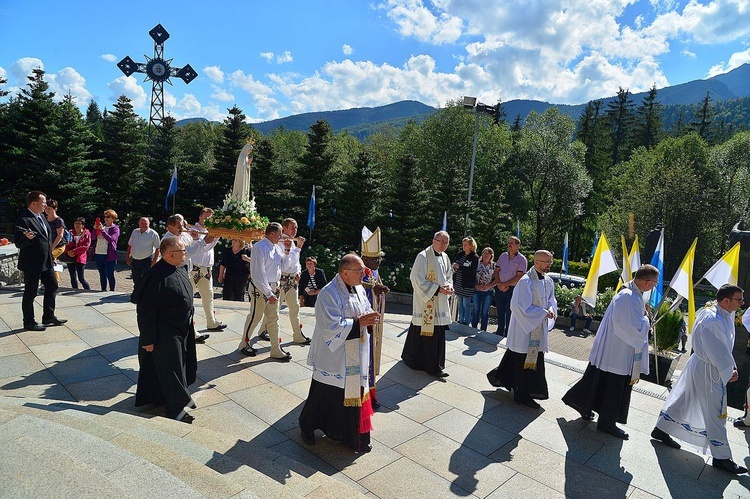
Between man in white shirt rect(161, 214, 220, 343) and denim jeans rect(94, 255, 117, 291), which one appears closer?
man in white shirt rect(161, 214, 220, 343)

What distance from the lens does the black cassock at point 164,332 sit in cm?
445

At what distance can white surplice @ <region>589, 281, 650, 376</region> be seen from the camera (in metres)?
5.22

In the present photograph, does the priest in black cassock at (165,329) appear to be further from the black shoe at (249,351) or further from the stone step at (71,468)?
the black shoe at (249,351)

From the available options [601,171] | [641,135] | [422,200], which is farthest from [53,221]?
[641,135]

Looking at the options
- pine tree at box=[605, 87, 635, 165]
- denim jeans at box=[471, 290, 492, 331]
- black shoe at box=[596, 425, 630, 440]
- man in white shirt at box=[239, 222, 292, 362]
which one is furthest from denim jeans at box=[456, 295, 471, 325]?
pine tree at box=[605, 87, 635, 165]

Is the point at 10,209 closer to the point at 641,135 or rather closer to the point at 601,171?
the point at 601,171

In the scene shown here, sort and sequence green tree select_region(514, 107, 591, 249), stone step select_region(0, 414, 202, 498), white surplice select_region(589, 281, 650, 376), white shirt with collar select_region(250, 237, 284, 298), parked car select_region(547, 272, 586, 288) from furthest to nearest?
green tree select_region(514, 107, 591, 249), parked car select_region(547, 272, 586, 288), white shirt with collar select_region(250, 237, 284, 298), white surplice select_region(589, 281, 650, 376), stone step select_region(0, 414, 202, 498)

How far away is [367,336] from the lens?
464 cm

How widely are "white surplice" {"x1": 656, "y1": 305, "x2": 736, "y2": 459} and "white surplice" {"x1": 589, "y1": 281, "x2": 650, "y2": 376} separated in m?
0.46

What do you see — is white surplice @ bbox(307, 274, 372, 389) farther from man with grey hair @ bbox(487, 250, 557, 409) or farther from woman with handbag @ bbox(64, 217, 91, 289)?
woman with handbag @ bbox(64, 217, 91, 289)

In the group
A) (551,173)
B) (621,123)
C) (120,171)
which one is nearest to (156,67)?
(120,171)

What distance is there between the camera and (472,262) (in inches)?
386

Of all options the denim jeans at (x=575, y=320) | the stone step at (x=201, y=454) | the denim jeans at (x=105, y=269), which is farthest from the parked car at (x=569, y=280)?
the stone step at (x=201, y=454)

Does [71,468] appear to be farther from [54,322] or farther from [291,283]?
[54,322]
